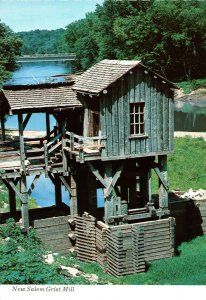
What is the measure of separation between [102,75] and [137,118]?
2.24 meters

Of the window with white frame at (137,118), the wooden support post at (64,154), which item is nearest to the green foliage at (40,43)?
the wooden support post at (64,154)

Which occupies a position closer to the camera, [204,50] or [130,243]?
[130,243]

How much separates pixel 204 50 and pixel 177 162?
124ft

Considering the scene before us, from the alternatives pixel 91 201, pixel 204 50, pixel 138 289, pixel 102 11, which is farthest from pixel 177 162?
pixel 102 11

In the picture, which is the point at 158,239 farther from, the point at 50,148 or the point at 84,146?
the point at 50,148

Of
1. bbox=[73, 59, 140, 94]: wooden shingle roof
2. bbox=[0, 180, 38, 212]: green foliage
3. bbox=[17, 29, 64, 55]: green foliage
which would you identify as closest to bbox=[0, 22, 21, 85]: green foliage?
bbox=[0, 180, 38, 212]: green foliage

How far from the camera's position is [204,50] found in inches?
2803

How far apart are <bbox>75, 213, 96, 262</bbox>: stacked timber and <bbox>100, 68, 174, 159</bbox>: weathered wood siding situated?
310 centimetres

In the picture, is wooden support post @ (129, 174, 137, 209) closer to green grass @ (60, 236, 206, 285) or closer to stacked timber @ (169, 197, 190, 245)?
stacked timber @ (169, 197, 190, 245)

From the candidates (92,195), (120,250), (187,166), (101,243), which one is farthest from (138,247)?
(187,166)

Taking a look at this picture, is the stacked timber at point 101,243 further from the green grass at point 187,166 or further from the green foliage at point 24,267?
the green grass at point 187,166

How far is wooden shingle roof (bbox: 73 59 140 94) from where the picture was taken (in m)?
20.2

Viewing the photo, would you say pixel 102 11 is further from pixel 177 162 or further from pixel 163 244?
pixel 163 244

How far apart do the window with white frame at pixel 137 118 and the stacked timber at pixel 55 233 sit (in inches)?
192
